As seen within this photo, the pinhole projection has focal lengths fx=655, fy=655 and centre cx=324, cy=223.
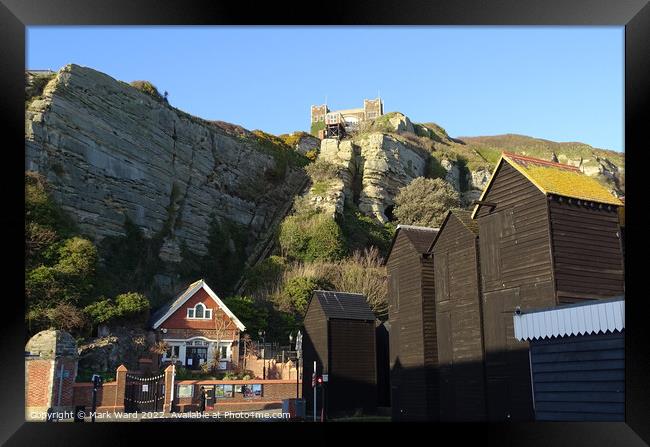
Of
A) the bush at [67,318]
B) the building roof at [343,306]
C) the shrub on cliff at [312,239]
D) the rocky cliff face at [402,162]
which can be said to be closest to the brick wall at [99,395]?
the bush at [67,318]

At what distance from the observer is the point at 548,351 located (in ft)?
42.6

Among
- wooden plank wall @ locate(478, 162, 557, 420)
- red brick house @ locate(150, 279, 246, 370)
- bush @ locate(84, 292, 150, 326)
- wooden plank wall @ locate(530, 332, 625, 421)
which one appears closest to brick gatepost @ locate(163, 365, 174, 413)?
bush @ locate(84, 292, 150, 326)

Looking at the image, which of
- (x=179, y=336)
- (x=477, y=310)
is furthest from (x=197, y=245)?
(x=477, y=310)

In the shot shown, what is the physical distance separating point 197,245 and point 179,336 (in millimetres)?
11630

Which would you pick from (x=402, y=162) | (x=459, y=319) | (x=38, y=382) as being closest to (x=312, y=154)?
(x=402, y=162)

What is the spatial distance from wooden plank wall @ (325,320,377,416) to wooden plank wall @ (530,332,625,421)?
43.2 ft

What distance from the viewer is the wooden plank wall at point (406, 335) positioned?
72.3 feet

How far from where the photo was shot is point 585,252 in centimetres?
1808

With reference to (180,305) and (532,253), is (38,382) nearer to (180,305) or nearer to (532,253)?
(180,305)

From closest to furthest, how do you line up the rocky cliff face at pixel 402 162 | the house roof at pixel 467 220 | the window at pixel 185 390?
the house roof at pixel 467 220 → the window at pixel 185 390 → the rocky cliff face at pixel 402 162

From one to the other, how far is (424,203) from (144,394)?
30.4 m

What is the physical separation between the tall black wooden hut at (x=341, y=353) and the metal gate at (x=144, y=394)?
5.93m

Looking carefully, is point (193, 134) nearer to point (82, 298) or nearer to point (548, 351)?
point (82, 298)

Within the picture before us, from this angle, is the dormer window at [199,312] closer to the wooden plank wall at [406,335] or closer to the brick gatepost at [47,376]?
the wooden plank wall at [406,335]
